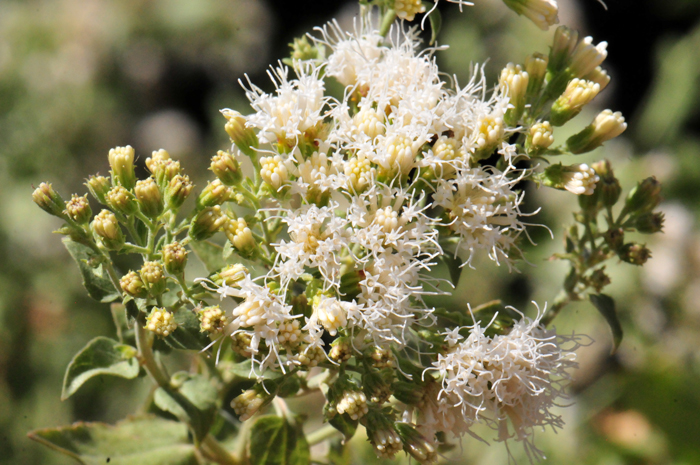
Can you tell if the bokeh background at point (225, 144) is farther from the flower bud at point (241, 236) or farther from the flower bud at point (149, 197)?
the flower bud at point (149, 197)

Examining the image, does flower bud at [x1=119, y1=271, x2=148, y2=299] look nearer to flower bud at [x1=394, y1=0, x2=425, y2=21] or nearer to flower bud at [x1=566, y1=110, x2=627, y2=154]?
flower bud at [x1=394, y1=0, x2=425, y2=21]

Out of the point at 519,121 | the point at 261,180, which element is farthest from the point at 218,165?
the point at 519,121

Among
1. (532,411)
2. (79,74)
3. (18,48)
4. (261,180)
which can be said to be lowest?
(532,411)

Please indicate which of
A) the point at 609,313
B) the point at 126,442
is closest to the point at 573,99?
the point at 609,313

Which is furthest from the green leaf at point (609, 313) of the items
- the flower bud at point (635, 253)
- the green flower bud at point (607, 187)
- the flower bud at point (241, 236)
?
the flower bud at point (241, 236)

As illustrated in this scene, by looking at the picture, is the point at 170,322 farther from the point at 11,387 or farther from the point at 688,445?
the point at 688,445

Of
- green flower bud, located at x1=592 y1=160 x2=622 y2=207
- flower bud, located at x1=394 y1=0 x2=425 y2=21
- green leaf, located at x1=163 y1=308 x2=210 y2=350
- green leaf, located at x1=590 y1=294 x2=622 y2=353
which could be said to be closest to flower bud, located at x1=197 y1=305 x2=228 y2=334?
green leaf, located at x1=163 y1=308 x2=210 y2=350

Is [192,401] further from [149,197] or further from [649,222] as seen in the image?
[649,222]
